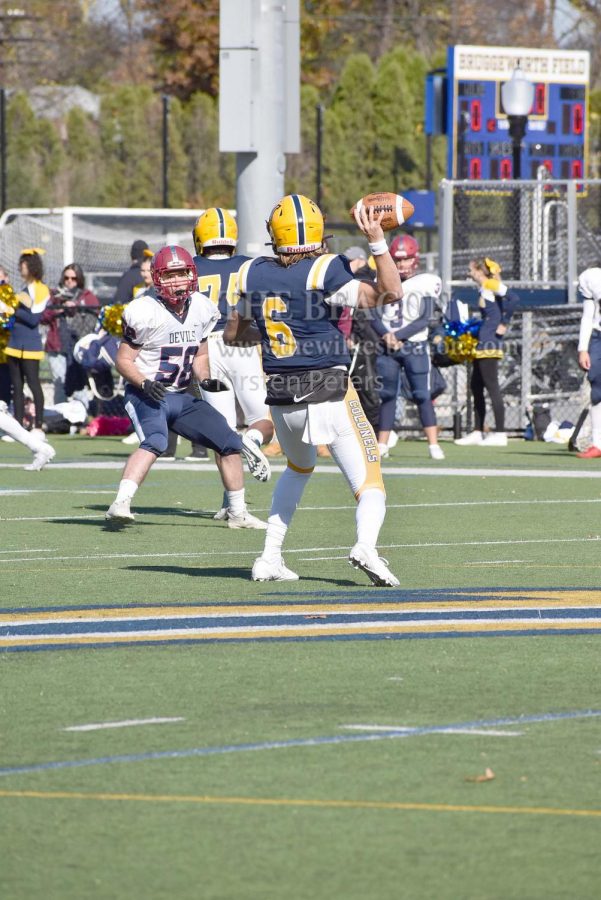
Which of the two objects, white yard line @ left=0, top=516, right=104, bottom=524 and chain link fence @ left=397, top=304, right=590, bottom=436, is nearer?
white yard line @ left=0, top=516, right=104, bottom=524

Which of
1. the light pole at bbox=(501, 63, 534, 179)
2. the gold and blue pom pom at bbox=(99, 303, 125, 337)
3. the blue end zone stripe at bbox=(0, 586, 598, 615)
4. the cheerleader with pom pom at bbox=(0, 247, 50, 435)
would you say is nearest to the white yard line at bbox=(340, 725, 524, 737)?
the blue end zone stripe at bbox=(0, 586, 598, 615)

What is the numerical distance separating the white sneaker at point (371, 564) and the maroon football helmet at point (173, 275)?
3110mm

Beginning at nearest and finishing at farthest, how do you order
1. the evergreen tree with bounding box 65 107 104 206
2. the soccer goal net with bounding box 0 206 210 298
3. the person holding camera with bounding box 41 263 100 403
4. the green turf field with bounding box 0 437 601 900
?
the green turf field with bounding box 0 437 601 900
the person holding camera with bounding box 41 263 100 403
the soccer goal net with bounding box 0 206 210 298
the evergreen tree with bounding box 65 107 104 206

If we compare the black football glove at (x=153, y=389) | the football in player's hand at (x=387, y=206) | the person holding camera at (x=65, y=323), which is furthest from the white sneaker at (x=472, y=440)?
the football in player's hand at (x=387, y=206)

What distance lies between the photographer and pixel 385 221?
8430mm

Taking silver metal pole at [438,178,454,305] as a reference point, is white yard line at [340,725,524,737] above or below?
below

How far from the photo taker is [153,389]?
11242 millimetres

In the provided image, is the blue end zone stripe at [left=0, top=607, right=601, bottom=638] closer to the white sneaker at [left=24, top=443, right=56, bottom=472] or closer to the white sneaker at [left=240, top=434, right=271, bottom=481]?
the white sneaker at [left=240, top=434, right=271, bottom=481]

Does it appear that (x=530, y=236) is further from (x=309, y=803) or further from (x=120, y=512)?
(x=309, y=803)

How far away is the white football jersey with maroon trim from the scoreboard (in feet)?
66.0

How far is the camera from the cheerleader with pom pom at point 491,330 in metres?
19.3

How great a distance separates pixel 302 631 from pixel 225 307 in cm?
543

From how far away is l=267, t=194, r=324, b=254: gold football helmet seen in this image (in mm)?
8734

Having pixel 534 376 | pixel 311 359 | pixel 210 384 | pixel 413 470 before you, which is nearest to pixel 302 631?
pixel 311 359
